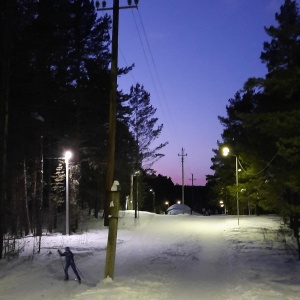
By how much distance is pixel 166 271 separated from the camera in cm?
1312

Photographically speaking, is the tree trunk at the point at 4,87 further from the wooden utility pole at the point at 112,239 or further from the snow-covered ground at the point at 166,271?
the wooden utility pole at the point at 112,239

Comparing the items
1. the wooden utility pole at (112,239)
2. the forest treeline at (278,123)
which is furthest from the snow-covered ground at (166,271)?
the forest treeline at (278,123)

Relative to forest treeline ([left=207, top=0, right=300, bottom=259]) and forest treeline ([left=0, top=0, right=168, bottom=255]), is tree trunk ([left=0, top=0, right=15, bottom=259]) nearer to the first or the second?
forest treeline ([left=0, top=0, right=168, bottom=255])

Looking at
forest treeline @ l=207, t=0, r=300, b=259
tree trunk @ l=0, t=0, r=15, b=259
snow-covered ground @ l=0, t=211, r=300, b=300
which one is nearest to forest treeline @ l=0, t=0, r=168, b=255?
tree trunk @ l=0, t=0, r=15, b=259

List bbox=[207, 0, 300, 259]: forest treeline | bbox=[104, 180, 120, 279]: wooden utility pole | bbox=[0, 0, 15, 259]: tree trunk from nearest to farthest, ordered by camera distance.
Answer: bbox=[104, 180, 120, 279]: wooden utility pole → bbox=[207, 0, 300, 259]: forest treeline → bbox=[0, 0, 15, 259]: tree trunk

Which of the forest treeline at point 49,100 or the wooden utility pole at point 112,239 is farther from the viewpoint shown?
the forest treeline at point 49,100

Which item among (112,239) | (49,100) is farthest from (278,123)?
(49,100)

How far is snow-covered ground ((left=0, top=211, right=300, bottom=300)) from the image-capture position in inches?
379

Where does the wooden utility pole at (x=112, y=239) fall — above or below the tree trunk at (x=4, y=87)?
below

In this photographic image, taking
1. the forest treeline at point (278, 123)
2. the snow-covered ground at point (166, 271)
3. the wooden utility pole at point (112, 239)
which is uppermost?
the forest treeline at point (278, 123)

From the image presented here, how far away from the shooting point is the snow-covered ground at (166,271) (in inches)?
379

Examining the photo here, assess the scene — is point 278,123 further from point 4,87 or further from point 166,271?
point 4,87

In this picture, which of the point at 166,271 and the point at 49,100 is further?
the point at 49,100

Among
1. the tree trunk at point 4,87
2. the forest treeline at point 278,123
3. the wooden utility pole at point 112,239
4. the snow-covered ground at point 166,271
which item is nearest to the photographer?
the snow-covered ground at point 166,271
